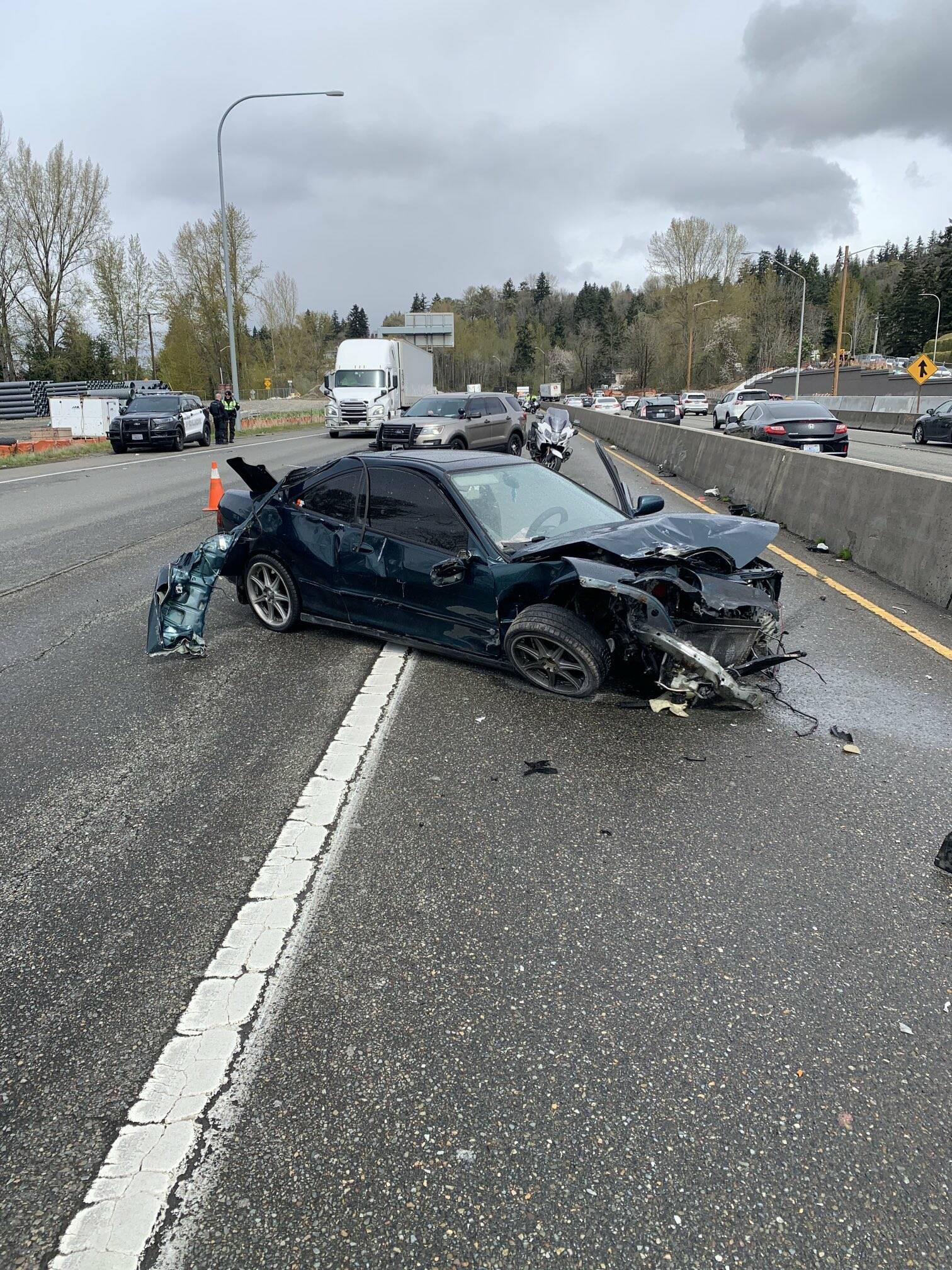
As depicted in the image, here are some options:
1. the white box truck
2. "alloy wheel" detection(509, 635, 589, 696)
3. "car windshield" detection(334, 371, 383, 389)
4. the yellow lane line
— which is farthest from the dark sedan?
"car windshield" detection(334, 371, 383, 389)

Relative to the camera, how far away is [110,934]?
310 centimetres

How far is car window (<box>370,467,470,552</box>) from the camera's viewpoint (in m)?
5.73

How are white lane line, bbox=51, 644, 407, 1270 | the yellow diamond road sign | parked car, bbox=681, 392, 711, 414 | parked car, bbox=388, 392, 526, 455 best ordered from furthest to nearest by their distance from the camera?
1. parked car, bbox=681, 392, 711, 414
2. the yellow diamond road sign
3. parked car, bbox=388, 392, 526, 455
4. white lane line, bbox=51, 644, 407, 1270

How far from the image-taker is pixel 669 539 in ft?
→ 18.0

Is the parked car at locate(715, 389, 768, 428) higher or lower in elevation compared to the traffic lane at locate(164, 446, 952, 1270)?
higher

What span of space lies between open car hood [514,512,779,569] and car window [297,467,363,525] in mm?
1507

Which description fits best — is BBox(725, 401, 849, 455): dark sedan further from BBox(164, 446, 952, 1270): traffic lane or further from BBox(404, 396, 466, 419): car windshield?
BBox(164, 446, 952, 1270): traffic lane

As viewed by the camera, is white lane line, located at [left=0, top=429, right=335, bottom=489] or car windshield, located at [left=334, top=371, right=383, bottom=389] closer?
white lane line, located at [left=0, top=429, right=335, bottom=489]

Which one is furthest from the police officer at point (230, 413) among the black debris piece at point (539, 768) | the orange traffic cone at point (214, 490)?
the black debris piece at point (539, 768)

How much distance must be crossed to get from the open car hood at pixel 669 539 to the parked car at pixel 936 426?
25002mm

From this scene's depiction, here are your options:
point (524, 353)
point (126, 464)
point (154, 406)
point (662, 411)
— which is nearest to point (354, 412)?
point (154, 406)

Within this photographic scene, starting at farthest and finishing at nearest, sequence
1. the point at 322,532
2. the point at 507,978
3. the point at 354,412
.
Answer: the point at 354,412, the point at 322,532, the point at 507,978

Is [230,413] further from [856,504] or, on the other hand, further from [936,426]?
[856,504]

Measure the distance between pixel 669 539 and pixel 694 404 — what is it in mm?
64474
